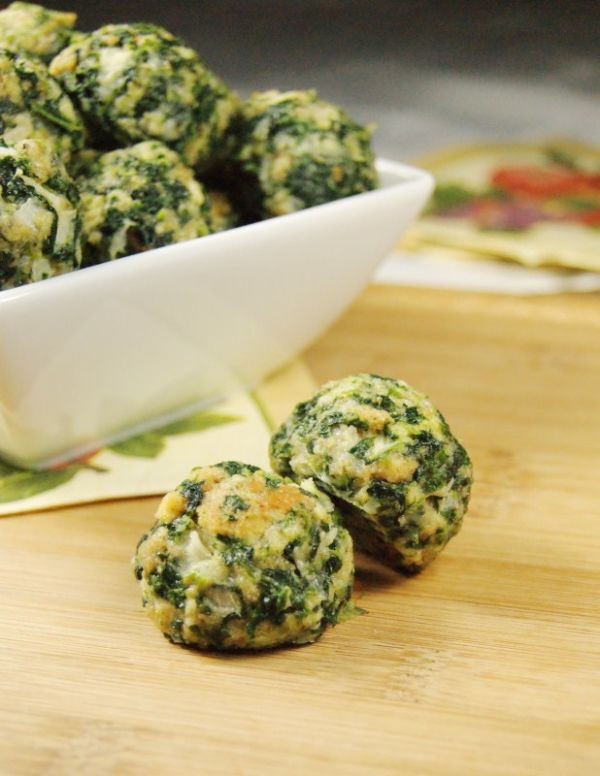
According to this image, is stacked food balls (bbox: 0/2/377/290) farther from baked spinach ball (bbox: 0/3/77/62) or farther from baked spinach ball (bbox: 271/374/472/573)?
baked spinach ball (bbox: 271/374/472/573)

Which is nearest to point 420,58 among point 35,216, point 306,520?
point 35,216

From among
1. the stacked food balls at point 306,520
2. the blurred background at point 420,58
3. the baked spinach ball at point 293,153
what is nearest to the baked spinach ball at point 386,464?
the stacked food balls at point 306,520

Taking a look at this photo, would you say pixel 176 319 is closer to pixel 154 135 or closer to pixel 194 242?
pixel 194 242

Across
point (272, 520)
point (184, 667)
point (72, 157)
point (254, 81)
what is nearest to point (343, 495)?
point (272, 520)

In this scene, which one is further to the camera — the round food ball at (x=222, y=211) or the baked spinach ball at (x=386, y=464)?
the round food ball at (x=222, y=211)

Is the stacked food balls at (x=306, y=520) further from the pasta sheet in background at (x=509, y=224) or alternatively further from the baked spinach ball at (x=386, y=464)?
the pasta sheet in background at (x=509, y=224)

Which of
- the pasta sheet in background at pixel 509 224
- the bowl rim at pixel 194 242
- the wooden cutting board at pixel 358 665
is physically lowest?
the pasta sheet in background at pixel 509 224

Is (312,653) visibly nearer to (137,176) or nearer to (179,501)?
(179,501)
